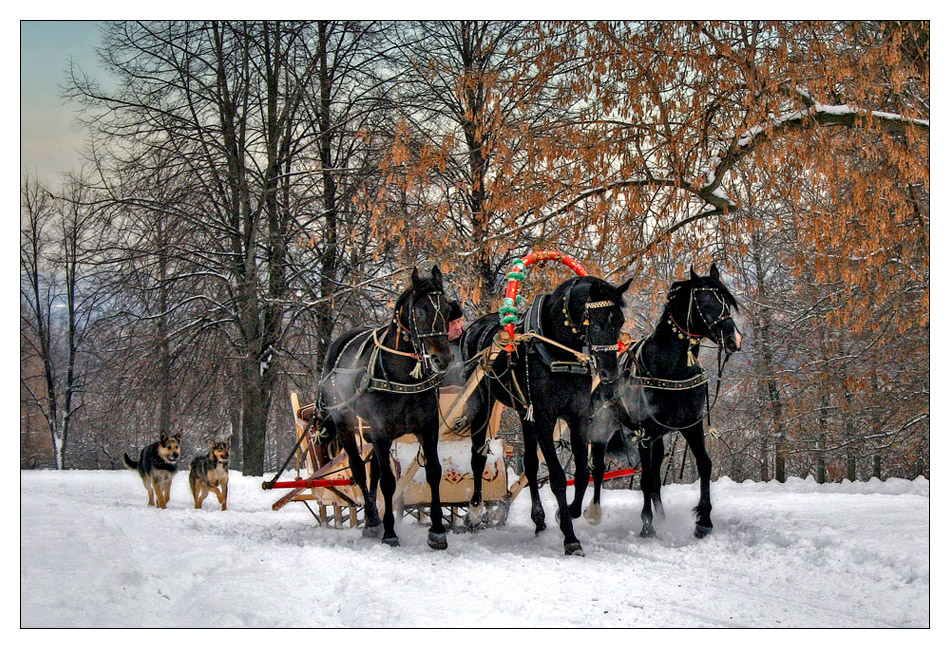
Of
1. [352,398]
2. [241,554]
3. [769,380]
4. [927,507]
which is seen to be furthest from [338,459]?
[769,380]

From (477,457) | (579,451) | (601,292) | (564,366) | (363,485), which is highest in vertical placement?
(601,292)

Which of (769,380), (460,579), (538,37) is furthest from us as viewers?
(769,380)

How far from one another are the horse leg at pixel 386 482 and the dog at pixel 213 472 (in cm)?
419

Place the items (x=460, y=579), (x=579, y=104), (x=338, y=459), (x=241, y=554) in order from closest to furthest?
(x=460, y=579)
(x=241, y=554)
(x=338, y=459)
(x=579, y=104)

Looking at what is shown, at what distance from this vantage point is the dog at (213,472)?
429 inches

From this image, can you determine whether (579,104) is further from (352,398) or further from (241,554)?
(241,554)

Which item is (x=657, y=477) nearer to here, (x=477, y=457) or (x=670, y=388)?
(x=670, y=388)

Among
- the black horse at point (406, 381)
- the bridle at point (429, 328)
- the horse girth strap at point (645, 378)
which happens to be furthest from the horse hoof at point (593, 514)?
the bridle at point (429, 328)

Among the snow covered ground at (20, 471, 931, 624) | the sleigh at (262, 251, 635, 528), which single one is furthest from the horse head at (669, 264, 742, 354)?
the snow covered ground at (20, 471, 931, 624)

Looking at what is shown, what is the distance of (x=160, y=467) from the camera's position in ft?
35.4

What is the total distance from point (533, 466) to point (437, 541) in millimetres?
1092

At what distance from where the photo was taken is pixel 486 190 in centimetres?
980

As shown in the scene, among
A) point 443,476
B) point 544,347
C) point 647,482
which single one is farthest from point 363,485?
point 647,482

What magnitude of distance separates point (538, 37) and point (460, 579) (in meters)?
5.42
